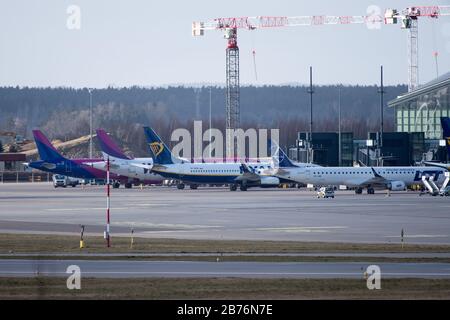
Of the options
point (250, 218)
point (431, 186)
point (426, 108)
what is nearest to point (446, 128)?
point (250, 218)

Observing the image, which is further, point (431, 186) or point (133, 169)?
point (133, 169)

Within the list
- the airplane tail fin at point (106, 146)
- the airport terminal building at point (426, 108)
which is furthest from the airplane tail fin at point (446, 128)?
the airplane tail fin at point (106, 146)

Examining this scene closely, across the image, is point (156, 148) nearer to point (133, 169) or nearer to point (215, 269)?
point (133, 169)

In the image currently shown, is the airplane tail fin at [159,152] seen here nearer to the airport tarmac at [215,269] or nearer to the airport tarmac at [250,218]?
the airport tarmac at [250,218]

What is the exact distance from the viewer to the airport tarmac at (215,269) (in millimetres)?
29594

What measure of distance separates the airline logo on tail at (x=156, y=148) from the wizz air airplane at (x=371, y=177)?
19.7 m

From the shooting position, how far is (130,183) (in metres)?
131

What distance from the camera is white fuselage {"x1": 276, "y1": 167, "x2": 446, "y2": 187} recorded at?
10488 centimetres

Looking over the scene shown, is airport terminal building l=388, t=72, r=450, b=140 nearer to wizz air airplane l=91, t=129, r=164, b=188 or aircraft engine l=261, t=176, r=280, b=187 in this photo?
aircraft engine l=261, t=176, r=280, b=187

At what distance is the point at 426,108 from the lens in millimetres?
136125

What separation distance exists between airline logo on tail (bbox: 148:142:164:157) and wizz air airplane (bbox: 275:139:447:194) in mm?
19738

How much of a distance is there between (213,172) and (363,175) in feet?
63.5
